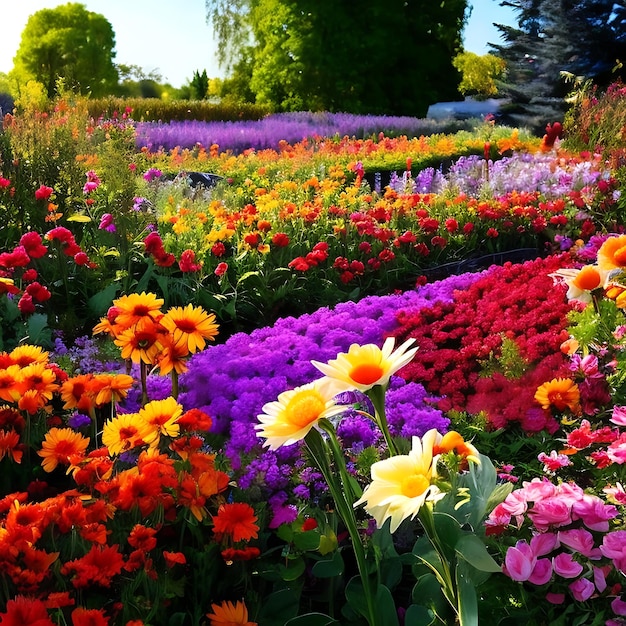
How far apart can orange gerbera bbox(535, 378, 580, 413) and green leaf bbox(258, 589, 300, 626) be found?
1.35 m

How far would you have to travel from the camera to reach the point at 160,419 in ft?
5.90

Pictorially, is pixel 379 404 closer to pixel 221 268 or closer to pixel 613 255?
pixel 613 255

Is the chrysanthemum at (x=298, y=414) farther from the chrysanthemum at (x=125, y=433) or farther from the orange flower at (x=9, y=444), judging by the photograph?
the orange flower at (x=9, y=444)

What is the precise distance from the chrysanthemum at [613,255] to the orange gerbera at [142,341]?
1.49 metres

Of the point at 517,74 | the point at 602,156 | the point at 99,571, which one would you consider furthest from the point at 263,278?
the point at 517,74

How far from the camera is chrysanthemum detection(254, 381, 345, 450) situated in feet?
3.93

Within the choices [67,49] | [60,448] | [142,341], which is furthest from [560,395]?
[67,49]

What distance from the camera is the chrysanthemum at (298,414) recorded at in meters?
1.20

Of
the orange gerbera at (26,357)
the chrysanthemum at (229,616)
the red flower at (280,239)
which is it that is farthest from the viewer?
the red flower at (280,239)

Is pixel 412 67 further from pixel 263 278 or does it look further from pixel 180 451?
pixel 180 451

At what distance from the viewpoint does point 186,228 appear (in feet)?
15.2

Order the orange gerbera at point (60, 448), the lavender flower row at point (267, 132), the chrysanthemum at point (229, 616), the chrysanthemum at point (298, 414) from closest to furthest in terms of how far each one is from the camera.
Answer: the chrysanthemum at point (298, 414)
the chrysanthemum at point (229, 616)
the orange gerbera at point (60, 448)
the lavender flower row at point (267, 132)

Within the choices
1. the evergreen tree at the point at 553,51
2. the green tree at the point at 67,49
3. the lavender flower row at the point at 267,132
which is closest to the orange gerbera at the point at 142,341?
the lavender flower row at the point at 267,132

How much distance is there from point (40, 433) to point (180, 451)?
28.6 inches
